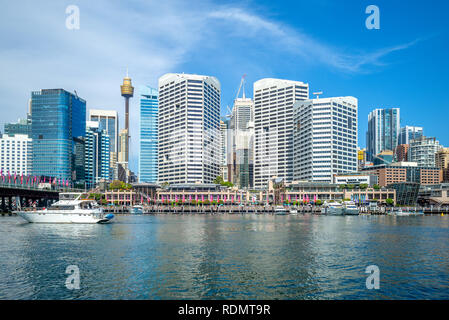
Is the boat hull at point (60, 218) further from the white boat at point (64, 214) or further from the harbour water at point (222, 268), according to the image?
the harbour water at point (222, 268)

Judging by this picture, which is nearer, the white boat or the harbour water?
the harbour water

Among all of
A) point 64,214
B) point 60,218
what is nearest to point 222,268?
point 64,214

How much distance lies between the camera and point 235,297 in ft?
129

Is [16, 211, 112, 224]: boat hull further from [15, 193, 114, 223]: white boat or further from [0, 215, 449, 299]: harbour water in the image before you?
[0, 215, 449, 299]: harbour water

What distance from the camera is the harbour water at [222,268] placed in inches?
1614

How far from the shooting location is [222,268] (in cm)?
5222

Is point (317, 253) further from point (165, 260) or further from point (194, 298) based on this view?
point (194, 298)

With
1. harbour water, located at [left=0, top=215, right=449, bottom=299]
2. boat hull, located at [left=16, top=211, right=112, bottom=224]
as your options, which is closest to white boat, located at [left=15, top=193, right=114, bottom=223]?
boat hull, located at [left=16, top=211, right=112, bottom=224]

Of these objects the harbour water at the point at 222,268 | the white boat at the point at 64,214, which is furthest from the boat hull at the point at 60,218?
the harbour water at the point at 222,268

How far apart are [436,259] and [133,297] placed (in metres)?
45.9

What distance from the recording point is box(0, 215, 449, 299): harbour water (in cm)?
4100

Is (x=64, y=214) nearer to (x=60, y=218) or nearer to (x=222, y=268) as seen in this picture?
(x=60, y=218)
